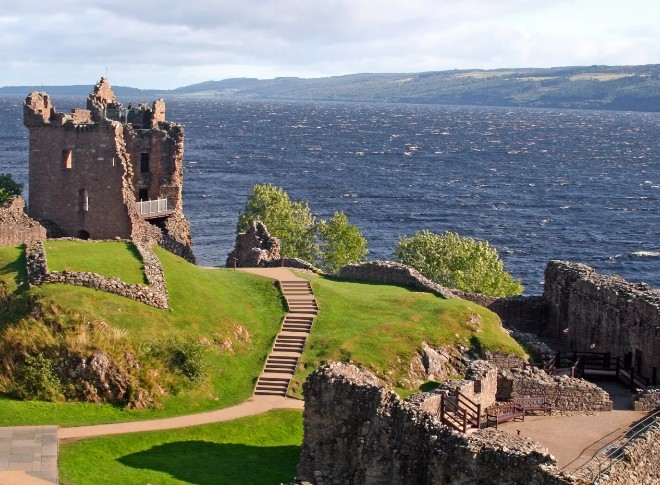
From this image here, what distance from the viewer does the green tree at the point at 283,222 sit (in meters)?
90.4

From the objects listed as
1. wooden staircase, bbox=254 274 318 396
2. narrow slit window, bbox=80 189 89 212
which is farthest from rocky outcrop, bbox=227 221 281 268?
narrow slit window, bbox=80 189 89 212

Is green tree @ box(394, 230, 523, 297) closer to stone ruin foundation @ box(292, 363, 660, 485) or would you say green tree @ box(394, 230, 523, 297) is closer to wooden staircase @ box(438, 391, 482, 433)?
wooden staircase @ box(438, 391, 482, 433)

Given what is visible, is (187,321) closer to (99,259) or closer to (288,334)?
(288,334)

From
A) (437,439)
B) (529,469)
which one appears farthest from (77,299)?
(529,469)

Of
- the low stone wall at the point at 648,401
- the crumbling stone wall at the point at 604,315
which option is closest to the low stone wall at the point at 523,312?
the crumbling stone wall at the point at 604,315

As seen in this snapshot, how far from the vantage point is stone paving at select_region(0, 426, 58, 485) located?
126ft

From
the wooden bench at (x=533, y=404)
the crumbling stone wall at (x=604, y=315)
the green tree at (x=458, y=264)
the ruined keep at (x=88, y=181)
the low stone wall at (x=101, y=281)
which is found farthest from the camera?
the green tree at (x=458, y=264)

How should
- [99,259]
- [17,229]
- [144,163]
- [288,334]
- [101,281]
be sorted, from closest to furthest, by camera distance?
[101,281]
[288,334]
[99,259]
[17,229]
[144,163]

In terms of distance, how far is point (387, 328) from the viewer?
2175 inches

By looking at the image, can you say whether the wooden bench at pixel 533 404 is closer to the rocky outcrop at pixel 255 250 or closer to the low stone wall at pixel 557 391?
the low stone wall at pixel 557 391

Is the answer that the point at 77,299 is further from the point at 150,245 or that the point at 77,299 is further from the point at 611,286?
the point at 611,286

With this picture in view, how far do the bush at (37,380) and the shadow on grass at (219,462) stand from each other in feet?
20.7

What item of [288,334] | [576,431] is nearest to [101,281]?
[288,334]

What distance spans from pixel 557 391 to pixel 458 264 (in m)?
38.9
